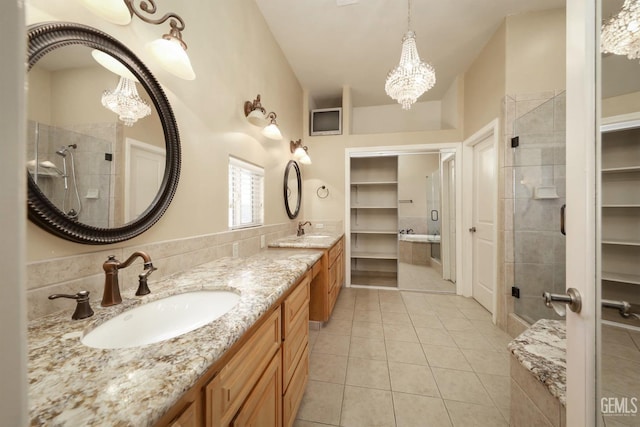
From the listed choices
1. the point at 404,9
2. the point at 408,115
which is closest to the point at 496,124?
the point at 404,9

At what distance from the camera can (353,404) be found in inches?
56.9

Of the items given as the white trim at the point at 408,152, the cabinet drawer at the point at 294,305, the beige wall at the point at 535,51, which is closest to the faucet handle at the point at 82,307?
the cabinet drawer at the point at 294,305

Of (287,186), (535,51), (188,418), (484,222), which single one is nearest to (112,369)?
(188,418)

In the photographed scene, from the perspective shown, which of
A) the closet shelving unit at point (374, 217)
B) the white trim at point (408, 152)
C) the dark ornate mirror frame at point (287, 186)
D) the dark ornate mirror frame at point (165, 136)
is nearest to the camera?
the dark ornate mirror frame at point (165, 136)

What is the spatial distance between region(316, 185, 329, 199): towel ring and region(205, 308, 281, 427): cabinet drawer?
2.75m

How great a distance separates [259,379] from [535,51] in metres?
3.47

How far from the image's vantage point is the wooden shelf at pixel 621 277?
0.64m

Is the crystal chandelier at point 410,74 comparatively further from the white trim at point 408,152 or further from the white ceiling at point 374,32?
the white trim at point 408,152

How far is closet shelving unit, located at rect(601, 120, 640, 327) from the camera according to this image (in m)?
0.64

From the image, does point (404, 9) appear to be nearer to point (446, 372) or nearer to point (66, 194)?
Result: point (66, 194)

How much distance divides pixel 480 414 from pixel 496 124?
2.55 meters

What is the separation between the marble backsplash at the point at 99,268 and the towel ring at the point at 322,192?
210 centimetres

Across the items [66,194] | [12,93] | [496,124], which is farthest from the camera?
[496,124]

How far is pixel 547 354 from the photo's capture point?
0.98m
